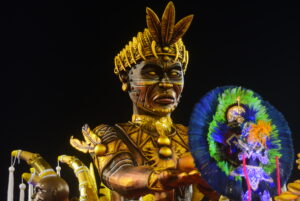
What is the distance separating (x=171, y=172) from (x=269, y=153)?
46cm

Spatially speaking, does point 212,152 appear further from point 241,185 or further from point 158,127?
point 158,127

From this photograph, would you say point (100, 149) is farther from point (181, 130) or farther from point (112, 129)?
point (181, 130)

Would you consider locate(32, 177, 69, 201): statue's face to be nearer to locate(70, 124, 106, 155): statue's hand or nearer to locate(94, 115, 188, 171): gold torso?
locate(70, 124, 106, 155): statue's hand

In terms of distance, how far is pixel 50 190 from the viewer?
8.80 feet

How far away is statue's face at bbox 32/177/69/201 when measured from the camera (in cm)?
268

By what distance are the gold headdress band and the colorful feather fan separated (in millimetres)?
578

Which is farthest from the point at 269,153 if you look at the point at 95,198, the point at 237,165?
the point at 95,198

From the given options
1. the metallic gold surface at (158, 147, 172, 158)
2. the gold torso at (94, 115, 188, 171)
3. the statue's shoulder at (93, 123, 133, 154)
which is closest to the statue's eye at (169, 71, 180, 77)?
the gold torso at (94, 115, 188, 171)

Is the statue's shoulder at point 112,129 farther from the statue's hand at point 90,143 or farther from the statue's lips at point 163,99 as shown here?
the statue's lips at point 163,99

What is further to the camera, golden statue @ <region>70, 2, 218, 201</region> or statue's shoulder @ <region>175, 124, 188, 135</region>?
statue's shoulder @ <region>175, 124, 188, 135</region>

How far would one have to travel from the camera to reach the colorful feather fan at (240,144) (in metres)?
2.06

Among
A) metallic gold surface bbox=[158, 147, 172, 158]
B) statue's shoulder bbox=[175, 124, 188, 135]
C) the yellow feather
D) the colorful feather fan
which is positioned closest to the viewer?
the colorful feather fan

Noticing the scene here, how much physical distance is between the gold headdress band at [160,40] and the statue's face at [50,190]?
2.29 feet

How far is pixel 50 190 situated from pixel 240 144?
1073 mm
